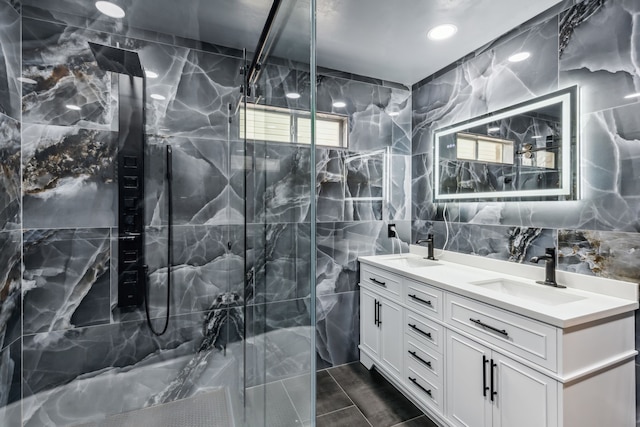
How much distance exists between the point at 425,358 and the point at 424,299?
0.37 m

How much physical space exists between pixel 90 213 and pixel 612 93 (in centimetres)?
280

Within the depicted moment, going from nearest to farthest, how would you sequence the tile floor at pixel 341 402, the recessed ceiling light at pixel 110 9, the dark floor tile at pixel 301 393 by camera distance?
1. the dark floor tile at pixel 301 393
2. the tile floor at pixel 341 402
3. the recessed ceiling light at pixel 110 9

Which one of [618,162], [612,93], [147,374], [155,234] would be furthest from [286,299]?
[612,93]

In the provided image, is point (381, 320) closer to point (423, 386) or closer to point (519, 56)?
point (423, 386)

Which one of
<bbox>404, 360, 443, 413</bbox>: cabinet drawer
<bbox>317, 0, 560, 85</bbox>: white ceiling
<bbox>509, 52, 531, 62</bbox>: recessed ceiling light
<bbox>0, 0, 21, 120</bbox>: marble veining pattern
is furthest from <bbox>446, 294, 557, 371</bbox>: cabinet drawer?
<bbox>0, 0, 21, 120</bbox>: marble veining pattern

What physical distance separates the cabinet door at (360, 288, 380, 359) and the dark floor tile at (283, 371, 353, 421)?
1.29 ft

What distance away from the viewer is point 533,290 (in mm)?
1605

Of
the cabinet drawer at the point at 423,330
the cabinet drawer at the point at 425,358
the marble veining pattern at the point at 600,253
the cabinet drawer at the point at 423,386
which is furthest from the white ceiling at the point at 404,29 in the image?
the cabinet drawer at the point at 423,386

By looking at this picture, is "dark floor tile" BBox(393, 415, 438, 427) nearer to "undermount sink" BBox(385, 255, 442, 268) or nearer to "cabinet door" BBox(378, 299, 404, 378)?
"cabinet door" BBox(378, 299, 404, 378)

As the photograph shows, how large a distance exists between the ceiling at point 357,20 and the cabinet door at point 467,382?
6.20ft

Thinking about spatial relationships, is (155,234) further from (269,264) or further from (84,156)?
(269,264)

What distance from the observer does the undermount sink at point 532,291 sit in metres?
1.47

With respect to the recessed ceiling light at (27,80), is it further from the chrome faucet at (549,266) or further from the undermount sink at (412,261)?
the chrome faucet at (549,266)

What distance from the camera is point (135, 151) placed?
1.65m
